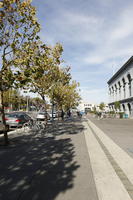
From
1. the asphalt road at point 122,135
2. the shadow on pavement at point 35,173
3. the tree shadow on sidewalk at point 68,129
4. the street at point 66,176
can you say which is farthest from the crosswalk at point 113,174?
the tree shadow on sidewalk at point 68,129

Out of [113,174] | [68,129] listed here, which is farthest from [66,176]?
[68,129]

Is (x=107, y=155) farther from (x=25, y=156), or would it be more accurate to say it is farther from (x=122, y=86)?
(x=122, y=86)

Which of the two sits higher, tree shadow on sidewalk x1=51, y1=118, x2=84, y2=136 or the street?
tree shadow on sidewalk x1=51, y1=118, x2=84, y2=136

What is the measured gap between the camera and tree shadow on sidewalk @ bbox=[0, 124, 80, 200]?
4125 mm

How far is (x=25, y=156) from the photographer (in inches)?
289

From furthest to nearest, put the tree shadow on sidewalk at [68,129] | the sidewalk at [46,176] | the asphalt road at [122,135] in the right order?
1. the tree shadow on sidewalk at [68,129]
2. the asphalt road at [122,135]
3. the sidewalk at [46,176]

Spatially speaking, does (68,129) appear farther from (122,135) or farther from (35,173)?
(35,173)

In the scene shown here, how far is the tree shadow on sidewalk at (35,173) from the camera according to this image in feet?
13.5

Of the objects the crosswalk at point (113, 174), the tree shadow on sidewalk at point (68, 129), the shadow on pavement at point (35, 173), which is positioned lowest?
the crosswalk at point (113, 174)

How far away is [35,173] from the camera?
5.36 meters

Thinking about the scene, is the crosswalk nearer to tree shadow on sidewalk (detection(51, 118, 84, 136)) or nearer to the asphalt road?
the asphalt road

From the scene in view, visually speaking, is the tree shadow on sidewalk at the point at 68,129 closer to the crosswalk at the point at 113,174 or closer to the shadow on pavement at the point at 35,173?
the shadow on pavement at the point at 35,173

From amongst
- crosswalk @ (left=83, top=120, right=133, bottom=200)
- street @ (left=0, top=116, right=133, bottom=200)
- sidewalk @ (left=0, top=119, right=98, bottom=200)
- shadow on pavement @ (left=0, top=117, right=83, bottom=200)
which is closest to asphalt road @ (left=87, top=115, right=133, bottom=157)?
crosswalk @ (left=83, top=120, right=133, bottom=200)

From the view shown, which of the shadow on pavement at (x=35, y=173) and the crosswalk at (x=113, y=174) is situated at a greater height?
the shadow on pavement at (x=35, y=173)
